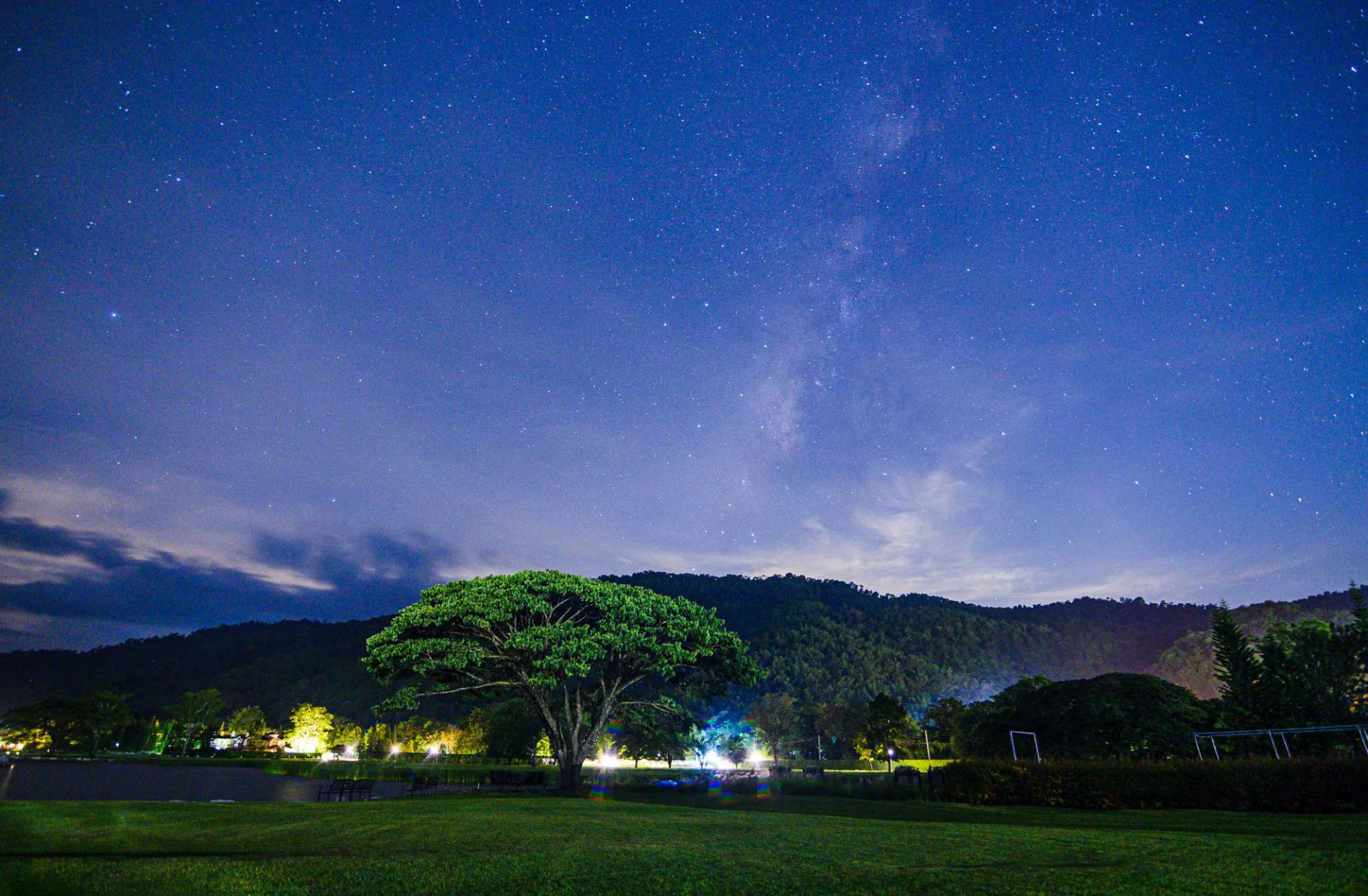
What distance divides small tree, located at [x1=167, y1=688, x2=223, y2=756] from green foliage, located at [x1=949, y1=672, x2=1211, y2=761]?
108950 millimetres

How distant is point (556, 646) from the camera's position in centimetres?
2952

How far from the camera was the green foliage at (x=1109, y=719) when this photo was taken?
48.0m

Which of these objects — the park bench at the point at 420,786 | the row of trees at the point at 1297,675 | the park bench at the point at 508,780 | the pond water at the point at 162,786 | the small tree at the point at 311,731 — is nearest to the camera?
the pond water at the point at 162,786

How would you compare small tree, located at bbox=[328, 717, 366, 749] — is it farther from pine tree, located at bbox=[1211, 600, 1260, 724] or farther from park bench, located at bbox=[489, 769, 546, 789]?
pine tree, located at bbox=[1211, 600, 1260, 724]

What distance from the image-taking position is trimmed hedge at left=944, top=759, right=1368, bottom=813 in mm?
21094

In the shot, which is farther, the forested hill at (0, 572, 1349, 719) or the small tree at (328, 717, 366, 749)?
the forested hill at (0, 572, 1349, 719)

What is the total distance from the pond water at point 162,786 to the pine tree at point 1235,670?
66.5m

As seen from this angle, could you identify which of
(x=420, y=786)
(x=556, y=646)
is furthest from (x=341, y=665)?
(x=556, y=646)

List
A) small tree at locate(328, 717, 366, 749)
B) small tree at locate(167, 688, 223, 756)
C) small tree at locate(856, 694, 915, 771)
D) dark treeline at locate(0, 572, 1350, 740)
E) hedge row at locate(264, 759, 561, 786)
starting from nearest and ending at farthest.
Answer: hedge row at locate(264, 759, 561, 786)
small tree at locate(856, 694, 915, 771)
small tree at locate(167, 688, 223, 756)
small tree at locate(328, 717, 366, 749)
dark treeline at locate(0, 572, 1350, 740)

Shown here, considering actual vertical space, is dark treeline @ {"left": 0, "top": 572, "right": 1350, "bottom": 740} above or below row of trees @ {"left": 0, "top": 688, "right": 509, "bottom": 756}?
above

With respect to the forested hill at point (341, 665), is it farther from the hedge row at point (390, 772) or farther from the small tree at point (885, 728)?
the hedge row at point (390, 772)

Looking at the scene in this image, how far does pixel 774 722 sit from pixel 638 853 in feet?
398

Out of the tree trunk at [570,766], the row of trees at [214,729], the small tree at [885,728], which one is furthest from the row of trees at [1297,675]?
the row of trees at [214,729]

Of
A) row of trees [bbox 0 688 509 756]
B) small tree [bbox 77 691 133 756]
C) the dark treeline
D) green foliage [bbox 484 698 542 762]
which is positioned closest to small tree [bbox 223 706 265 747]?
row of trees [bbox 0 688 509 756]
